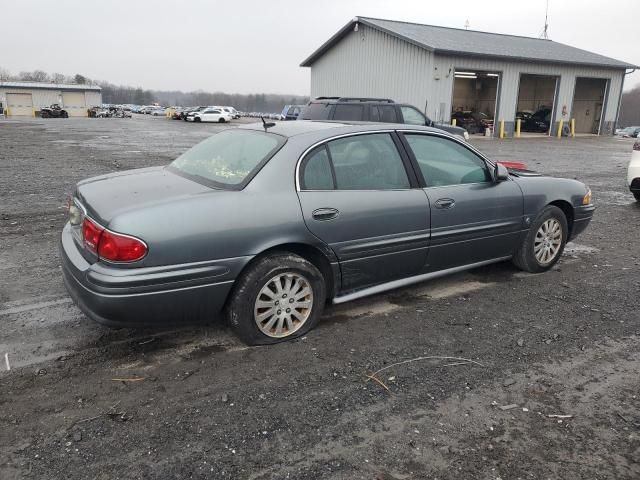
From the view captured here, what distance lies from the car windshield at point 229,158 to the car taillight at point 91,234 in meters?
0.82

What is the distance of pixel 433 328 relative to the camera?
3871 millimetres

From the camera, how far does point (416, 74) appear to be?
83.6 ft

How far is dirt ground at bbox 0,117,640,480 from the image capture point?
2436 mm

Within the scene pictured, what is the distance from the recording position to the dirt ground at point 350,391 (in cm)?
244

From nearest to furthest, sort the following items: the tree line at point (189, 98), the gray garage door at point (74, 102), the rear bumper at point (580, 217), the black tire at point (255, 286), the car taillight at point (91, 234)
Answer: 1. the car taillight at point (91, 234)
2. the black tire at point (255, 286)
3. the rear bumper at point (580, 217)
4. the gray garage door at point (74, 102)
5. the tree line at point (189, 98)

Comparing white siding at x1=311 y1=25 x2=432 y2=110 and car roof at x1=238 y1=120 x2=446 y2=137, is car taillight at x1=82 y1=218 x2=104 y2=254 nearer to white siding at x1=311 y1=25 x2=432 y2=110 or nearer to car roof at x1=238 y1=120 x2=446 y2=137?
car roof at x1=238 y1=120 x2=446 y2=137

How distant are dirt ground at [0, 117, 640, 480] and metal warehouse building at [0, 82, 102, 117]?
83469 millimetres

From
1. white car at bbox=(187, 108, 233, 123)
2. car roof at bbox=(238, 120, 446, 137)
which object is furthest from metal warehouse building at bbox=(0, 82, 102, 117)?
car roof at bbox=(238, 120, 446, 137)

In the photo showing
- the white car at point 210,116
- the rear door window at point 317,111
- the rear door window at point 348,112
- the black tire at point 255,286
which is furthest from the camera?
the white car at point 210,116

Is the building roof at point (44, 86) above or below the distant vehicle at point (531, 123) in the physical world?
above

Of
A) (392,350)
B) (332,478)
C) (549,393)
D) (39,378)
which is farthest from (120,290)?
(549,393)

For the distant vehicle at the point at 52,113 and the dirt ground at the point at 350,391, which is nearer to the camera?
the dirt ground at the point at 350,391

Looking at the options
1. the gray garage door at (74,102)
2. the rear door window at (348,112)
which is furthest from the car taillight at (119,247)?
the gray garage door at (74,102)

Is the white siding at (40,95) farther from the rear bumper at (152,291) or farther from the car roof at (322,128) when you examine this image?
the rear bumper at (152,291)
